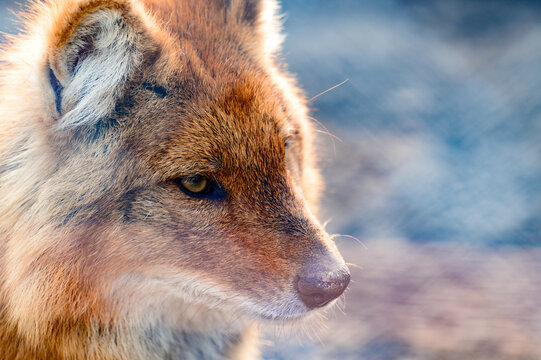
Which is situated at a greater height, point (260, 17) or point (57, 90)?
point (260, 17)

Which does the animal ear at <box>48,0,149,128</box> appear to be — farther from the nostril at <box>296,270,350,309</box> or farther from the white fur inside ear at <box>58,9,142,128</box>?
the nostril at <box>296,270,350,309</box>

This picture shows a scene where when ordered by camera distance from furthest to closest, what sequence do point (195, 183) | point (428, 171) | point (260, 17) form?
point (428, 171), point (260, 17), point (195, 183)

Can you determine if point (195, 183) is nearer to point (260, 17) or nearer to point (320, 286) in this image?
point (320, 286)

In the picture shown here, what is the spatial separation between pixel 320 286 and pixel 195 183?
25.0 inches

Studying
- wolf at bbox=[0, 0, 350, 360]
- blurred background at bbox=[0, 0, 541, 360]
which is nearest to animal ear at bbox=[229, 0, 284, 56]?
wolf at bbox=[0, 0, 350, 360]

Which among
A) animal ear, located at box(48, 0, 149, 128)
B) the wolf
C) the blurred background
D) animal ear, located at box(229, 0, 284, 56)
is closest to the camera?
animal ear, located at box(48, 0, 149, 128)

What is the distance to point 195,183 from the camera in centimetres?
224

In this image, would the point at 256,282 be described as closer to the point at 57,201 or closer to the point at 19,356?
the point at 57,201

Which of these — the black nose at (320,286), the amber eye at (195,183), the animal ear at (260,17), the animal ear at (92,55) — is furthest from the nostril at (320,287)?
the animal ear at (260,17)

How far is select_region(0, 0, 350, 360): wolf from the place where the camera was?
2164 millimetres

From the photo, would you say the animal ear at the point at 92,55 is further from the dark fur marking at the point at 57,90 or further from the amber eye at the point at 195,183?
the amber eye at the point at 195,183

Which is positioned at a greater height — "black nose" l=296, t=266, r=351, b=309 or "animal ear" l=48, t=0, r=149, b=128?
"animal ear" l=48, t=0, r=149, b=128

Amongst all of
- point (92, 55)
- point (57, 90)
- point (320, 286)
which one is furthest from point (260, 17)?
point (320, 286)

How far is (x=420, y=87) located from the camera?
19.8ft
